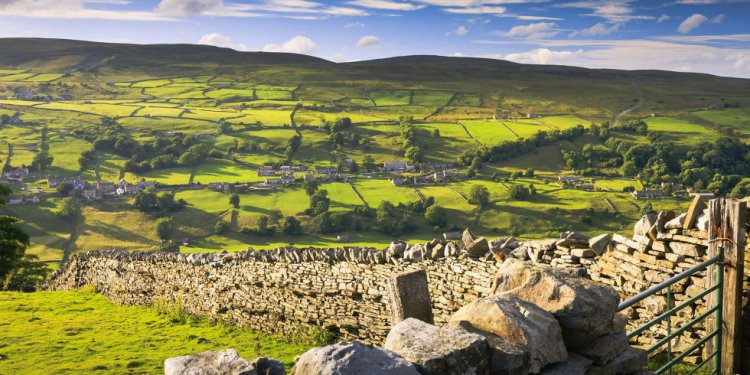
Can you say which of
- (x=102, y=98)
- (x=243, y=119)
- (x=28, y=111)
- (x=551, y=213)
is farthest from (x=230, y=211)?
(x=102, y=98)

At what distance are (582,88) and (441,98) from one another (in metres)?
49.8

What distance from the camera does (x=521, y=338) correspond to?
480 centimetres

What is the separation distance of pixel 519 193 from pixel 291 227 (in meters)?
31.0

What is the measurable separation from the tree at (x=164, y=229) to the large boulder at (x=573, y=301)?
71436 mm

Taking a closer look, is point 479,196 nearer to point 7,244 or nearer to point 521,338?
point 7,244

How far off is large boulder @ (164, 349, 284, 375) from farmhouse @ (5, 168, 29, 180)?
10473 cm

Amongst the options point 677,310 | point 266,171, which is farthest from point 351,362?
point 266,171

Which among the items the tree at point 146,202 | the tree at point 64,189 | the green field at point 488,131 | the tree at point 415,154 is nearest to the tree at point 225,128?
the tree at point 64,189

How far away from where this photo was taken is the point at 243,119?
12562 centimetres

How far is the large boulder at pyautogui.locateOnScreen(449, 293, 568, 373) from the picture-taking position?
4.80 m

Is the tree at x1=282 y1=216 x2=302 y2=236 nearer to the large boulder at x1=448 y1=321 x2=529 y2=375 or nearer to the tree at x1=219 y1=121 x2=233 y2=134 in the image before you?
the tree at x1=219 y1=121 x2=233 y2=134

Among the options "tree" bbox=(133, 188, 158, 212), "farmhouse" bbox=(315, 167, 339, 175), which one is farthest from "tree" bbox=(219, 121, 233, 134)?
"tree" bbox=(133, 188, 158, 212)

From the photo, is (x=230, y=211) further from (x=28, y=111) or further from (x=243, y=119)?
(x=28, y=111)

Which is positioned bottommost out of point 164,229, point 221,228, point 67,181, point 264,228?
point 164,229
